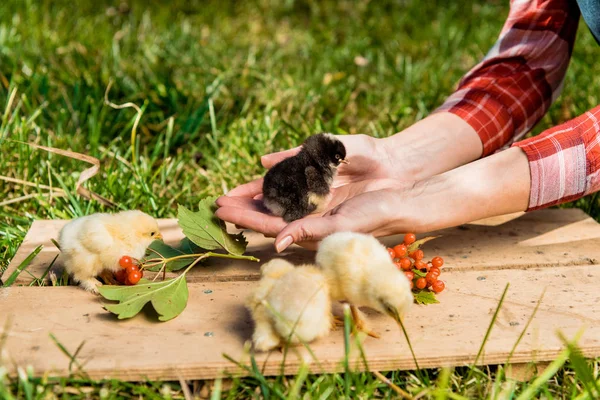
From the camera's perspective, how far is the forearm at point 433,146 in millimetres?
2914

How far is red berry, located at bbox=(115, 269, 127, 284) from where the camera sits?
A: 2240 mm

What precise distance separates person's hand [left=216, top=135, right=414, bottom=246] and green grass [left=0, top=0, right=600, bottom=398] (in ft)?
1.68

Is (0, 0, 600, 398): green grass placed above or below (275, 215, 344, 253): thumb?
below

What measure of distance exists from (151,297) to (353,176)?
1.07 m

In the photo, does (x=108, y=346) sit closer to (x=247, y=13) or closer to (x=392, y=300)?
(x=392, y=300)

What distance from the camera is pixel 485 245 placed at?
2.63m

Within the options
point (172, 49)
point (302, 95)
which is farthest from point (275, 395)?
point (172, 49)

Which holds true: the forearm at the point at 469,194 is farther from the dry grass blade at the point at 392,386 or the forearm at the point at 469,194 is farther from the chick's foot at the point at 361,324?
the dry grass blade at the point at 392,386

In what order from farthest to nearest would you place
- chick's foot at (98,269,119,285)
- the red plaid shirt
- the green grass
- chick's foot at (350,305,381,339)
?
1. the red plaid shirt
2. the green grass
3. chick's foot at (98,269,119,285)
4. chick's foot at (350,305,381,339)

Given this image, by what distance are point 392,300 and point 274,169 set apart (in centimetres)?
91

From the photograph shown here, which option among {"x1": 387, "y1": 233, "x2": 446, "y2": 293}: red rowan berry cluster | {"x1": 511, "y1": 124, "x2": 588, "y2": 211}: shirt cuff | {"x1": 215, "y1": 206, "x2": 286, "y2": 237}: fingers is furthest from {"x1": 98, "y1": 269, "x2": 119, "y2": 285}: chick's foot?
{"x1": 511, "y1": 124, "x2": 588, "y2": 211}: shirt cuff

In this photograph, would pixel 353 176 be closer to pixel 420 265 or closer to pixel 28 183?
pixel 420 265

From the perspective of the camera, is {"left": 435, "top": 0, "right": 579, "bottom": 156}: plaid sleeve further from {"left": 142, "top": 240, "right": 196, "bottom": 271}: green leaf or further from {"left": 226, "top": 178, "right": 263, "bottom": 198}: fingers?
{"left": 142, "top": 240, "right": 196, "bottom": 271}: green leaf

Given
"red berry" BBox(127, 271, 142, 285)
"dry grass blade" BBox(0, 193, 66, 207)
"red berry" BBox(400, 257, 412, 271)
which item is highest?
"red berry" BBox(400, 257, 412, 271)
